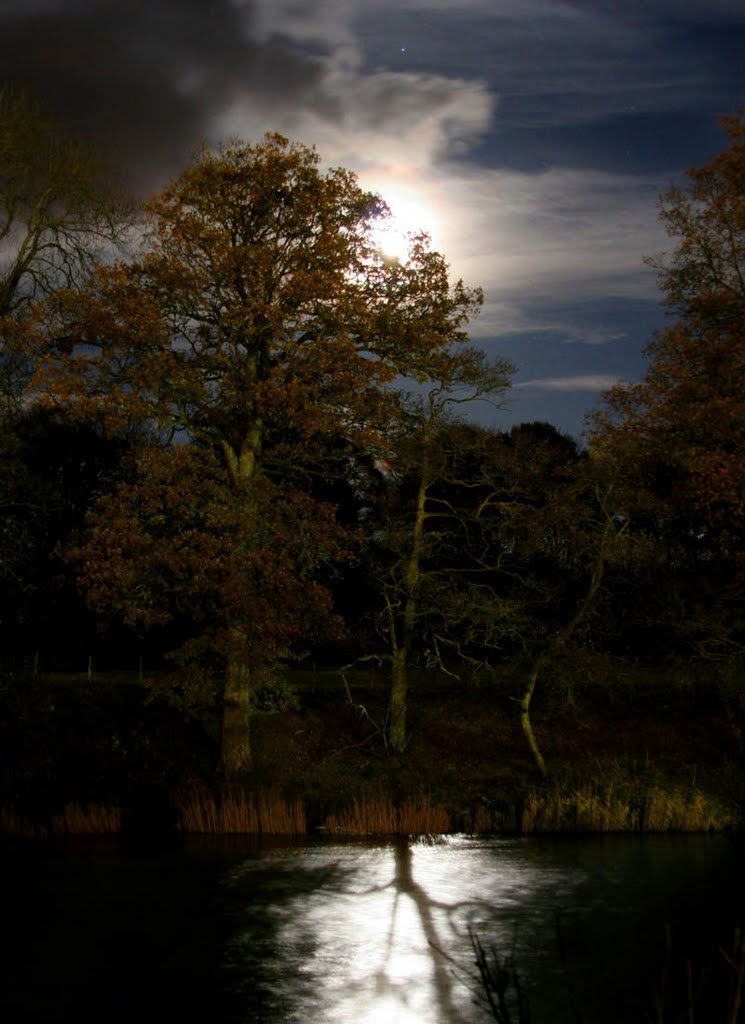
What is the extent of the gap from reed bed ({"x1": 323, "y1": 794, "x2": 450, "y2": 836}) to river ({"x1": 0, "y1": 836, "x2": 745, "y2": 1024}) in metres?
0.50

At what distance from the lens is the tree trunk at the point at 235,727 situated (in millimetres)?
27578

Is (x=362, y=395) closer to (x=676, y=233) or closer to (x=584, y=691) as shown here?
(x=676, y=233)

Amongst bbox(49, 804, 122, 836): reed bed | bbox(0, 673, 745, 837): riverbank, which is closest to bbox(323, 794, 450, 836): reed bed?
bbox(0, 673, 745, 837): riverbank

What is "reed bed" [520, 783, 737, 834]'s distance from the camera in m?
23.9

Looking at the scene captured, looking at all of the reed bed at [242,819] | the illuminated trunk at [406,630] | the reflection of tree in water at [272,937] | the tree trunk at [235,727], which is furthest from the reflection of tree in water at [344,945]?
the illuminated trunk at [406,630]

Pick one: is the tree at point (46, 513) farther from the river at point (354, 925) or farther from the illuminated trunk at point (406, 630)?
the river at point (354, 925)

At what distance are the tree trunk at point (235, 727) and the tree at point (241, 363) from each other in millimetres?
279

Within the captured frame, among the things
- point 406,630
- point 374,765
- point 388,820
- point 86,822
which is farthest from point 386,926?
point 406,630

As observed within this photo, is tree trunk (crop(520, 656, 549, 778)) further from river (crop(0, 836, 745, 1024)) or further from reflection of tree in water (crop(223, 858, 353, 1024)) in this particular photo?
reflection of tree in water (crop(223, 858, 353, 1024))

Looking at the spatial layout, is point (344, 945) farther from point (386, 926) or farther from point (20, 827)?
point (20, 827)

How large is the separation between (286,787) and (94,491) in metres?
14.0

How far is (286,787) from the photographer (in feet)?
89.1

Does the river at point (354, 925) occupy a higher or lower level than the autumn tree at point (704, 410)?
lower

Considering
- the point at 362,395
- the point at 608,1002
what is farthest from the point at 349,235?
the point at 608,1002
